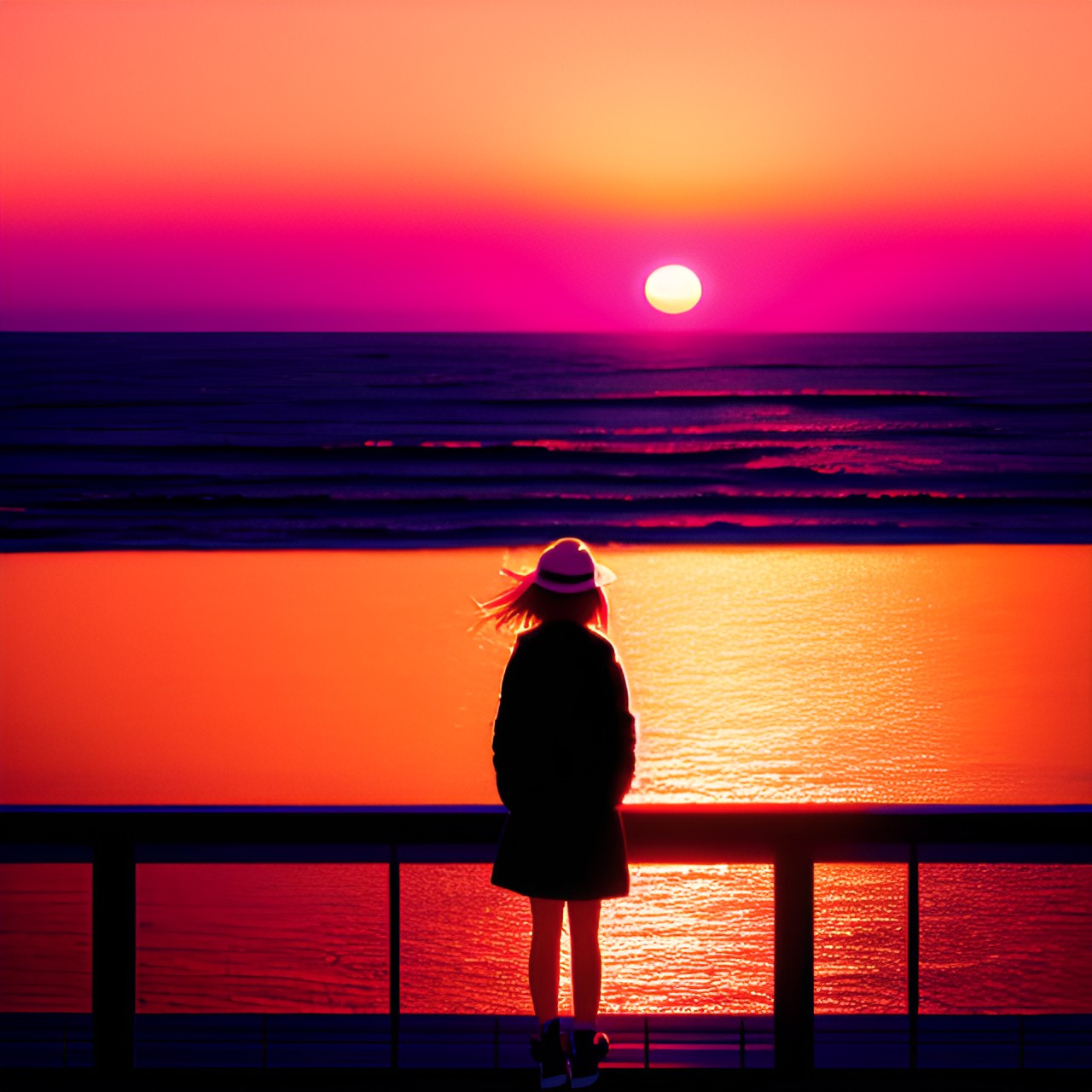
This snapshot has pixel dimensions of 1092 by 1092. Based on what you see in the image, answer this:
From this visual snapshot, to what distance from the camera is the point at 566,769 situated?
8.64 feet

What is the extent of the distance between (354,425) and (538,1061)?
20.5 metres

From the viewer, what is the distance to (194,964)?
402 centimetres

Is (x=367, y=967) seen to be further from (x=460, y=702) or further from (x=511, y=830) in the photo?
(x=460, y=702)

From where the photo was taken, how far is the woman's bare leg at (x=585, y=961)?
2670 millimetres

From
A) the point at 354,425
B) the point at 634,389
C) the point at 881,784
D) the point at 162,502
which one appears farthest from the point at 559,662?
the point at 634,389

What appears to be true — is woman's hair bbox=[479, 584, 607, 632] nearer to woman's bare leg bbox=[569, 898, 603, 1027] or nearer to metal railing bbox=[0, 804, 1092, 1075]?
metal railing bbox=[0, 804, 1092, 1075]

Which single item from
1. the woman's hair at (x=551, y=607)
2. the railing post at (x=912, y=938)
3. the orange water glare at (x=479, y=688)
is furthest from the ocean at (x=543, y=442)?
the railing post at (x=912, y=938)

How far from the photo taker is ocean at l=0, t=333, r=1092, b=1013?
405 centimetres

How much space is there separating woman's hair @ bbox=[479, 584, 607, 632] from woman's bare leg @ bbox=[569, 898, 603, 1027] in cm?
62

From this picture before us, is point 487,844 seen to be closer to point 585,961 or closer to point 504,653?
point 585,961

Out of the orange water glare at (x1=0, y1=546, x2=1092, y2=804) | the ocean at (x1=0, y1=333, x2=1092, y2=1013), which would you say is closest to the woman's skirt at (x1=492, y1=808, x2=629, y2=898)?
the ocean at (x1=0, y1=333, x2=1092, y2=1013)

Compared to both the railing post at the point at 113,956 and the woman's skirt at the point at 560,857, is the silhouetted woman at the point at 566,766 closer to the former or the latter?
the woman's skirt at the point at 560,857

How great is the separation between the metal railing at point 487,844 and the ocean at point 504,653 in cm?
114

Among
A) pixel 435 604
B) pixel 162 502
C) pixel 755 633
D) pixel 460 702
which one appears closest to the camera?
pixel 460 702
